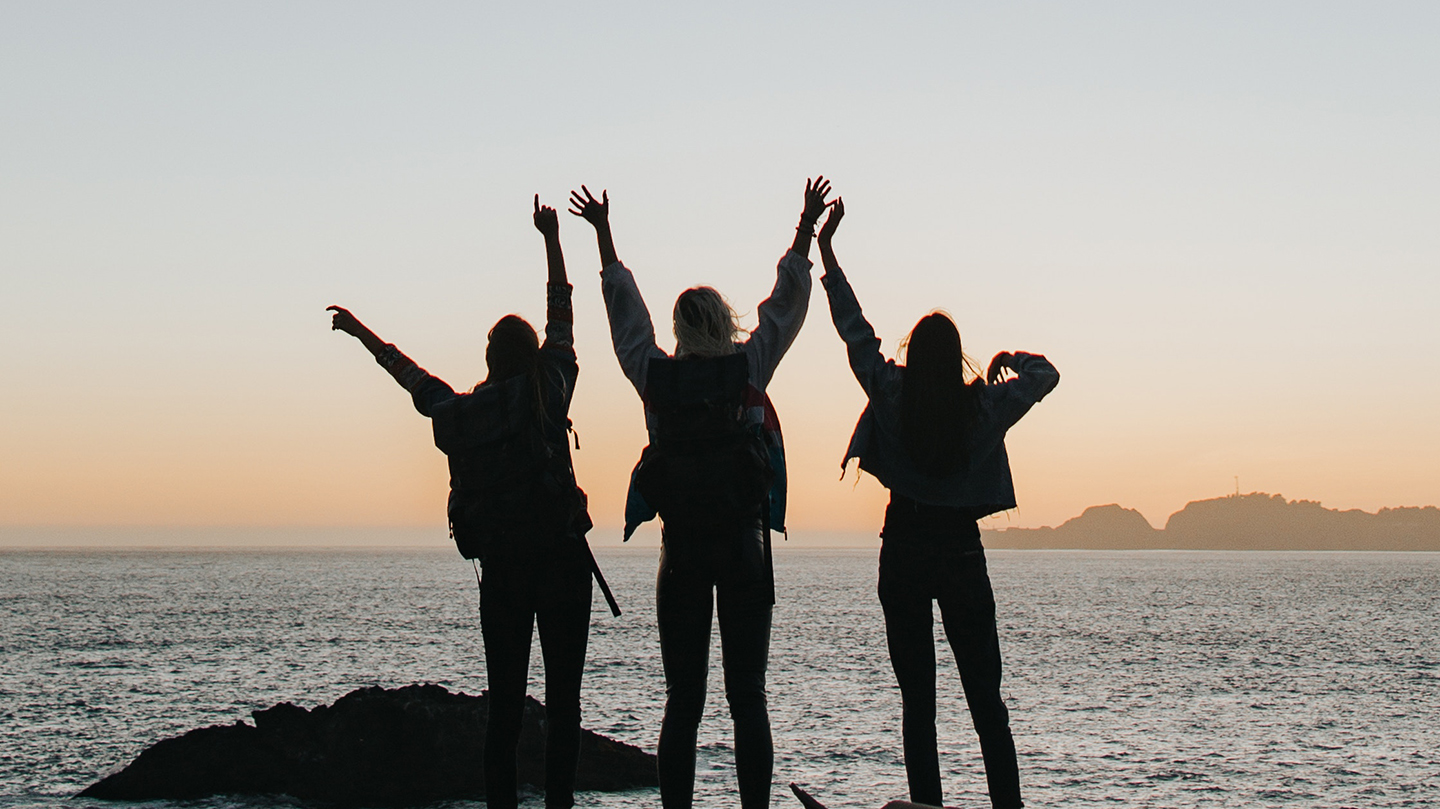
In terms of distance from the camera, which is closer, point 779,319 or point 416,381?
point 779,319

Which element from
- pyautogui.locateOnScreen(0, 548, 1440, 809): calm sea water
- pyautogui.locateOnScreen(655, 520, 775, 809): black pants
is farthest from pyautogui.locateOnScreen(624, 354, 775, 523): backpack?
pyautogui.locateOnScreen(0, 548, 1440, 809): calm sea water

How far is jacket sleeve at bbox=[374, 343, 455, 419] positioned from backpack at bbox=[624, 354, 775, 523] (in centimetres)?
111

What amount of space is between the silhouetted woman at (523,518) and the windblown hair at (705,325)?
0.64m

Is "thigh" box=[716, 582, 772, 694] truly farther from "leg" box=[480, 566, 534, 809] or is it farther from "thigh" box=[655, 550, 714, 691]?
"leg" box=[480, 566, 534, 809]

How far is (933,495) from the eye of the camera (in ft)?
16.3

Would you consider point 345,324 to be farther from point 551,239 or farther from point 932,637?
point 932,637

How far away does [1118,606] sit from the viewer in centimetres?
7094

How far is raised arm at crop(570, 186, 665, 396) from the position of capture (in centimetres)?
474

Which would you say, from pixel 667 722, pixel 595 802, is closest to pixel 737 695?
pixel 667 722

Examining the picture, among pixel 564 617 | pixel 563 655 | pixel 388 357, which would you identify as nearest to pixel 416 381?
pixel 388 357

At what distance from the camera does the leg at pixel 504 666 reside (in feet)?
16.0

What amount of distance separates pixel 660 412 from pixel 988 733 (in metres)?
2.10

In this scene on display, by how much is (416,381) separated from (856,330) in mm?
2061

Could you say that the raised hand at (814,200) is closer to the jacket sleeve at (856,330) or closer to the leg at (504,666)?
the jacket sleeve at (856,330)
